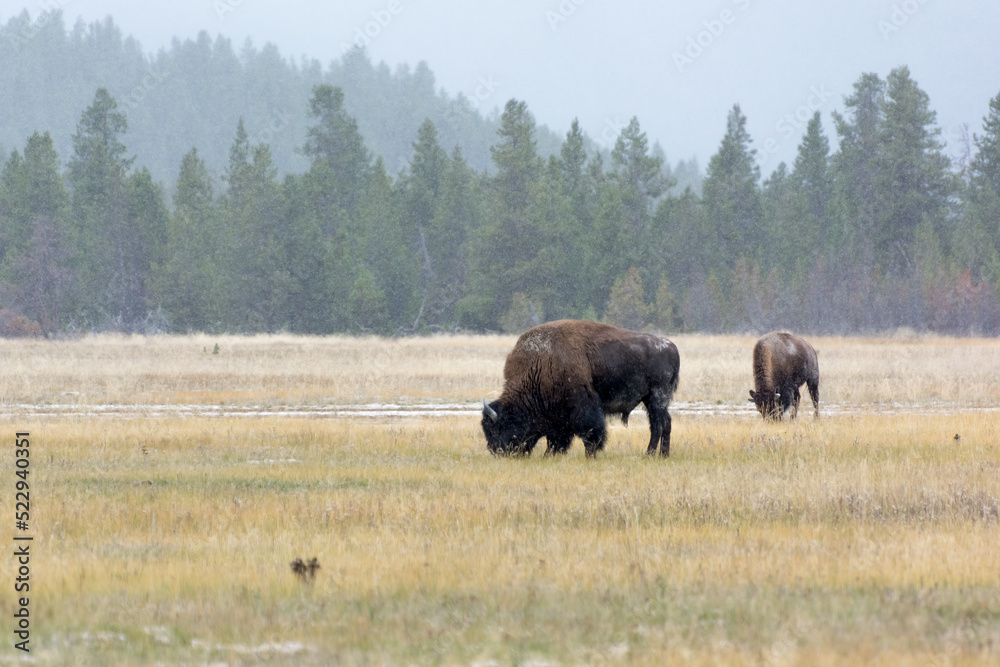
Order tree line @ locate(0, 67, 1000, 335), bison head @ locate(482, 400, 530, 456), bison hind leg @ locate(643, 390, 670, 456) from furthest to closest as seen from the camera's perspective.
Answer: tree line @ locate(0, 67, 1000, 335)
bison hind leg @ locate(643, 390, 670, 456)
bison head @ locate(482, 400, 530, 456)

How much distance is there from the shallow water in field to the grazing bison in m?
6.01

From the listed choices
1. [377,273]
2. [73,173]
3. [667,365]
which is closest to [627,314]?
[377,273]

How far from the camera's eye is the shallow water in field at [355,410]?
1945cm

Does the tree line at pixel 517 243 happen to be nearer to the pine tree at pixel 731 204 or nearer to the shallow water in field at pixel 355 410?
the pine tree at pixel 731 204

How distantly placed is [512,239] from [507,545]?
5654 cm

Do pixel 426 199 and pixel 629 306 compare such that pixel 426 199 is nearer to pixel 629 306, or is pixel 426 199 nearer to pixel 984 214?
pixel 629 306

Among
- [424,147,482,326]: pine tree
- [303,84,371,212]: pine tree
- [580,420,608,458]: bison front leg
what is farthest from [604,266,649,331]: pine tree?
[580,420,608,458]: bison front leg

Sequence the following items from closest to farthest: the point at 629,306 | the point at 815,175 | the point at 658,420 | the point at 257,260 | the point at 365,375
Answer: the point at 658,420
the point at 365,375
the point at 629,306
the point at 257,260
the point at 815,175

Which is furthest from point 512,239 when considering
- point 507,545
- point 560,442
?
point 507,545

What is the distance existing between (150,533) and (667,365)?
7309 mm

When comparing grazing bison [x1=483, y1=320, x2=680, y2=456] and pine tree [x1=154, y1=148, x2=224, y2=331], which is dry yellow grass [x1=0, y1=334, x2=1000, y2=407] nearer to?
grazing bison [x1=483, y1=320, x2=680, y2=456]

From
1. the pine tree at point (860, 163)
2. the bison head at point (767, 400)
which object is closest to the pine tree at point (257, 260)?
the pine tree at point (860, 163)

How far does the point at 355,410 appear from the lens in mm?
20734

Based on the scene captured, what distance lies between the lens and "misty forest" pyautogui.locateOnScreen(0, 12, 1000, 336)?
59.9 metres
